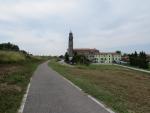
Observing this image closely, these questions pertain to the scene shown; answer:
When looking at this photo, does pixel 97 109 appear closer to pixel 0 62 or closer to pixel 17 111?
pixel 17 111

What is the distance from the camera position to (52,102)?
13.3 meters

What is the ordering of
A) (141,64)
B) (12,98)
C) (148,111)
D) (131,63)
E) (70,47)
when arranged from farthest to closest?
(70,47), (131,63), (141,64), (12,98), (148,111)

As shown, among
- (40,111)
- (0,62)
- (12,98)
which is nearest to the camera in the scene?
(40,111)

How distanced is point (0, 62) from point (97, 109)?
56838mm

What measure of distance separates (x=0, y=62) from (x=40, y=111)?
5661 cm

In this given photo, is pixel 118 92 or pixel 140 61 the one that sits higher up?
pixel 140 61

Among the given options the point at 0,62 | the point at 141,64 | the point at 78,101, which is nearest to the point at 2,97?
the point at 78,101

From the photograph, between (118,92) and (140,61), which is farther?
(140,61)

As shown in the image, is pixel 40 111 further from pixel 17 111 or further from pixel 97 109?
pixel 97 109

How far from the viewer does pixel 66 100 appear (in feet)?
45.2

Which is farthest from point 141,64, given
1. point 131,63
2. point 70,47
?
point 70,47

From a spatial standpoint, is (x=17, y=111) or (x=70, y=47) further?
(x=70, y=47)

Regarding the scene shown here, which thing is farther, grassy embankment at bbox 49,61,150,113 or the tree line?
the tree line

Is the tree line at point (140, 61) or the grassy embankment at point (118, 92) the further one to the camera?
the tree line at point (140, 61)
